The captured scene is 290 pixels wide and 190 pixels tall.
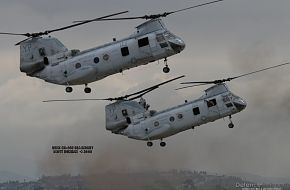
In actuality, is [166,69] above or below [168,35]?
below

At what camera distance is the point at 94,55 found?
211ft

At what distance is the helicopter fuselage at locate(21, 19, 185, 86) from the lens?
6262 cm

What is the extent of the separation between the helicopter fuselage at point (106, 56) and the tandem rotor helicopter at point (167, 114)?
12815mm

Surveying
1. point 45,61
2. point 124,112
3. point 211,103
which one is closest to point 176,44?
point 45,61

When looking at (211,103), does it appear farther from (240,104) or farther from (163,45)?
(163,45)

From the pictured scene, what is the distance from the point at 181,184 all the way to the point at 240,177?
2058 centimetres

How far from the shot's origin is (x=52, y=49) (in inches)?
2606

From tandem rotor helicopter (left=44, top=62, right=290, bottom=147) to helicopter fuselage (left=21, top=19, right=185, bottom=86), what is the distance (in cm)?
1281

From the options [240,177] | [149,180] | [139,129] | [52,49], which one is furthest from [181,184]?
[52,49]

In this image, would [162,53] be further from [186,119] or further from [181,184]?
[181,184]

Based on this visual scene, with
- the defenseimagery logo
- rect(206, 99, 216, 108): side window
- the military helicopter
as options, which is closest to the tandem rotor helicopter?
rect(206, 99, 216, 108): side window

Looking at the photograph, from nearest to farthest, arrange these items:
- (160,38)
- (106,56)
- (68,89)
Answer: (160,38) → (106,56) → (68,89)

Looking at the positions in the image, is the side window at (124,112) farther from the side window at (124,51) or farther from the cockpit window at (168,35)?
the cockpit window at (168,35)

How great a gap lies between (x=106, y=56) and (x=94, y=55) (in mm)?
1218
